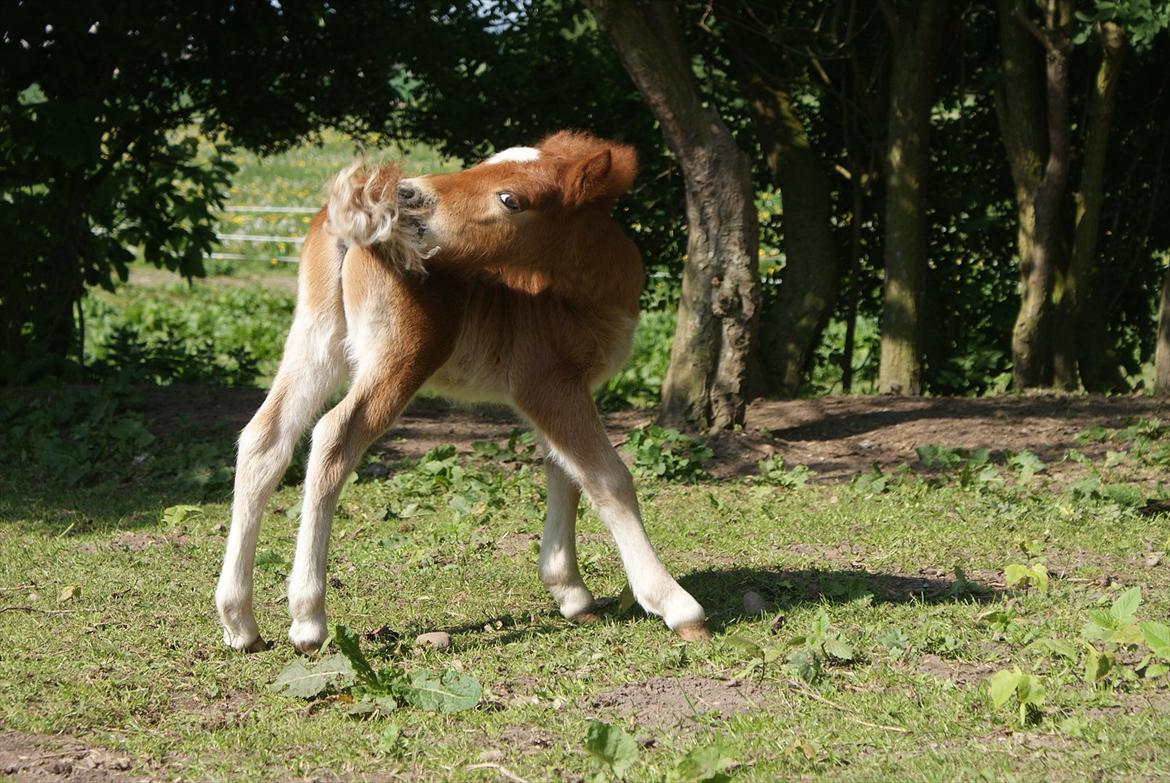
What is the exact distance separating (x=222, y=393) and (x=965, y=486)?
18.7ft

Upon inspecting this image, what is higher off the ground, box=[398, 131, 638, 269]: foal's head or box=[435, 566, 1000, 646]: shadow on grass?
box=[398, 131, 638, 269]: foal's head

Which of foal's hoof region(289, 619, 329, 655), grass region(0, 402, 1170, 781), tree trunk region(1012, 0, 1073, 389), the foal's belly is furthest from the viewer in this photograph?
tree trunk region(1012, 0, 1073, 389)

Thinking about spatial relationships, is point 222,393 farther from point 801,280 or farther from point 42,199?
point 801,280

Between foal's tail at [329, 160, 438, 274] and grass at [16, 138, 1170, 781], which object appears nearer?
grass at [16, 138, 1170, 781]

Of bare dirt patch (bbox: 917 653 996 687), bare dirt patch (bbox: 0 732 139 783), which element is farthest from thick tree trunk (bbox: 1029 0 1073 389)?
bare dirt patch (bbox: 0 732 139 783)

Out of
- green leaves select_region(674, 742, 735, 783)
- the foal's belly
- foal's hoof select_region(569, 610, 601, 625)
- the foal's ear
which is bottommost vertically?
foal's hoof select_region(569, 610, 601, 625)

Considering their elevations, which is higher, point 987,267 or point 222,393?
point 987,267

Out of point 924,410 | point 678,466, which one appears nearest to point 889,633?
point 678,466

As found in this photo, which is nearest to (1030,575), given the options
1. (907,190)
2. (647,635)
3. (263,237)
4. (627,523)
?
(647,635)

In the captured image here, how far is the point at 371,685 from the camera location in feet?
14.0

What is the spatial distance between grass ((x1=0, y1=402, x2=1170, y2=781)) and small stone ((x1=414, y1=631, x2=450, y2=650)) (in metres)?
0.07

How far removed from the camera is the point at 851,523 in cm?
664

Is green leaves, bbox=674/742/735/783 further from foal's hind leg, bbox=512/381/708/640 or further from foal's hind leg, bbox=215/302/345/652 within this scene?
foal's hind leg, bbox=215/302/345/652

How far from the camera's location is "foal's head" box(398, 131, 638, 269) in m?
4.57
